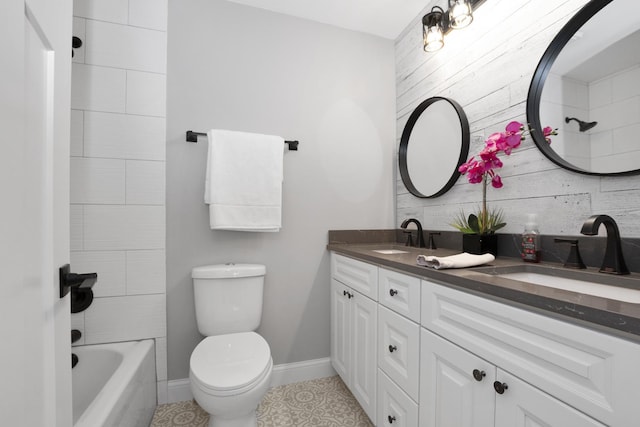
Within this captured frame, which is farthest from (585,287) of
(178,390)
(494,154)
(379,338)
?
(178,390)

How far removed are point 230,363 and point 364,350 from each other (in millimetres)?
623

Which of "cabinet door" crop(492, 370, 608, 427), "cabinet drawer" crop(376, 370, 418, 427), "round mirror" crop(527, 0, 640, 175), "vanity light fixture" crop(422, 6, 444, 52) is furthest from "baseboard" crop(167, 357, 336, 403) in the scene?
"vanity light fixture" crop(422, 6, 444, 52)

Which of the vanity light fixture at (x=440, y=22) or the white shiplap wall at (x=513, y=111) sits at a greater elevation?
the vanity light fixture at (x=440, y=22)

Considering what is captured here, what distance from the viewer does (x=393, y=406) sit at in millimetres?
1156

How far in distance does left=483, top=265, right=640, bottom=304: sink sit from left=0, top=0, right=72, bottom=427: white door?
1109 millimetres

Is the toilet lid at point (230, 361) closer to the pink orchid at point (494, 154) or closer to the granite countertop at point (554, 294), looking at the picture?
the granite countertop at point (554, 294)

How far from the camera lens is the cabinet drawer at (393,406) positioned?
40.9 inches

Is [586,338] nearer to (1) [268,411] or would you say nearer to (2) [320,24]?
(1) [268,411]

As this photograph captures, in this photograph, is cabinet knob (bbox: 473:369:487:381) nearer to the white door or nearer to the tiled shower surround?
the white door

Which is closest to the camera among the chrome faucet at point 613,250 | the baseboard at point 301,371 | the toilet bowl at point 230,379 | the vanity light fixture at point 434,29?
the chrome faucet at point 613,250

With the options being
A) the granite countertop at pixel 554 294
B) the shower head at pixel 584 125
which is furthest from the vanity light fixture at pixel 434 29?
the granite countertop at pixel 554 294

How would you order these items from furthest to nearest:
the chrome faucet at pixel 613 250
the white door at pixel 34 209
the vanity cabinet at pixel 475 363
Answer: the chrome faucet at pixel 613 250 → the vanity cabinet at pixel 475 363 → the white door at pixel 34 209

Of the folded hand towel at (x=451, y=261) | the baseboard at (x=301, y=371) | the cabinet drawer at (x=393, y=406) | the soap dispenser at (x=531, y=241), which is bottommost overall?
the baseboard at (x=301, y=371)

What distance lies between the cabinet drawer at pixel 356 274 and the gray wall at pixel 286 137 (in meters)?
0.16
